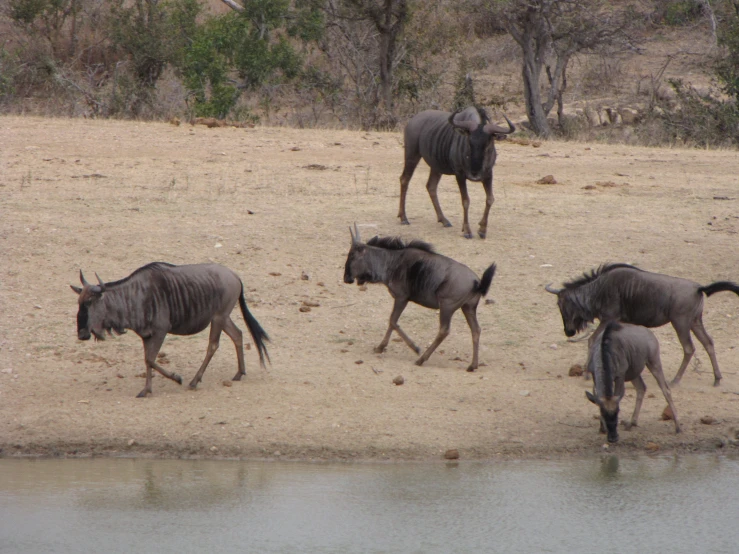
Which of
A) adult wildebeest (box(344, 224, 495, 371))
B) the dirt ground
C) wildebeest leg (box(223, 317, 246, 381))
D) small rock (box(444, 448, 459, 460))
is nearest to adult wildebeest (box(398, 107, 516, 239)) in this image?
the dirt ground

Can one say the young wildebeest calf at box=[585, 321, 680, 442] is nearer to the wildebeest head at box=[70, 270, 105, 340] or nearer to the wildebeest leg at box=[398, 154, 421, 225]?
the wildebeest head at box=[70, 270, 105, 340]

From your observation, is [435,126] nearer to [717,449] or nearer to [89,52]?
[717,449]

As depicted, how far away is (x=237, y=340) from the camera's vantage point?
7434 millimetres

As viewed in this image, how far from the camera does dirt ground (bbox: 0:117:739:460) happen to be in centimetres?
691

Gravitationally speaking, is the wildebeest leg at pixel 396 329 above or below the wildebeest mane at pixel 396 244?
below

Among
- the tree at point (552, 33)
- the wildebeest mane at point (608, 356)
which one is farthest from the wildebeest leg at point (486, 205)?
the tree at point (552, 33)

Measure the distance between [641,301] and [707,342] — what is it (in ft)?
2.07

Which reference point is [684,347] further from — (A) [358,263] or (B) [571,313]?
(A) [358,263]

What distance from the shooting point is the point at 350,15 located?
22.3 m

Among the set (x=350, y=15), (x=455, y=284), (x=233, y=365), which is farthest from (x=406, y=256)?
(x=350, y=15)

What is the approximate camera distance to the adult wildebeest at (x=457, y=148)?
10.6 metres

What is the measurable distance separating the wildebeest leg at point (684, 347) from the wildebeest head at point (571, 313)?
680mm

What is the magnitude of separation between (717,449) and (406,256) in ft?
8.67

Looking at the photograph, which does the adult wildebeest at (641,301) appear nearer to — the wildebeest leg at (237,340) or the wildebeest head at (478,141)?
the wildebeest leg at (237,340)
